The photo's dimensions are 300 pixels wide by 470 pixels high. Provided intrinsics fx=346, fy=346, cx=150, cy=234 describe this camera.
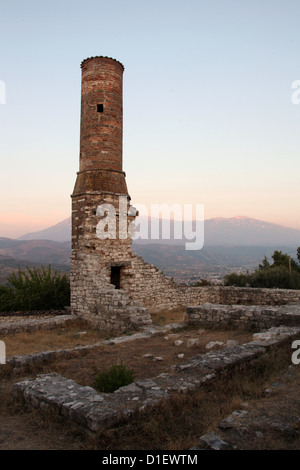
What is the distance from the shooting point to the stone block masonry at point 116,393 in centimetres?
453

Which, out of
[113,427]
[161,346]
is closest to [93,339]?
[161,346]

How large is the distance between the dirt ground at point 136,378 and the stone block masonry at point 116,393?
182 mm

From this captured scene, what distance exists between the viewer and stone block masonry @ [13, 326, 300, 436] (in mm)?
4531

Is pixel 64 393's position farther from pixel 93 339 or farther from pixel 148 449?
pixel 93 339

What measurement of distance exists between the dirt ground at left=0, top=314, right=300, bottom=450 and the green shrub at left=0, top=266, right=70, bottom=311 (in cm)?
867

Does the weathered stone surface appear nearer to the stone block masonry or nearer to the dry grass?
the stone block masonry

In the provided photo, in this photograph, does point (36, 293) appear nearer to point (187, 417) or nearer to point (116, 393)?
point (116, 393)

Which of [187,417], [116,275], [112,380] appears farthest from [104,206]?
[187,417]

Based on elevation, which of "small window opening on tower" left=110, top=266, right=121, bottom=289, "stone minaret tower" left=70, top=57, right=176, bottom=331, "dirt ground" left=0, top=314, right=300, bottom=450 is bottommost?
"dirt ground" left=0, top=314, right=300, bottom=450

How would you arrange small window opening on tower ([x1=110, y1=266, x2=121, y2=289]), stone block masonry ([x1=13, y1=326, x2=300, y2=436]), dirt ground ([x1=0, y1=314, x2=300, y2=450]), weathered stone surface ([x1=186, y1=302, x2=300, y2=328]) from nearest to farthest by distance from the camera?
dirt ground ([x1=0, y1=314, x2=300, y2=450]), stone block masonry ([x1=13, y1=326, x2=300, y2=436]), weathered stone surface ([x1=186, y1=302, x2=300, y2=328]), small window opening on tower ([x1=110, y1=266, x2=121, y2=289])

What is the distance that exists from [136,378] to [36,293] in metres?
11.2

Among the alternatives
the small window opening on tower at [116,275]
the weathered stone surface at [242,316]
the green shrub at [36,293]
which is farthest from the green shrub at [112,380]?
the green shrub at [36,293]

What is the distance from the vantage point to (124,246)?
15.7 m

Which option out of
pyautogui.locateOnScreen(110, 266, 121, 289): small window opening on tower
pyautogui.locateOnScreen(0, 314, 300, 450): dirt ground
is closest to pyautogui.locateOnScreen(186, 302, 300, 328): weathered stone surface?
pyautogui.locateOnScreen(0, 314, 300, 450): dirt ground
